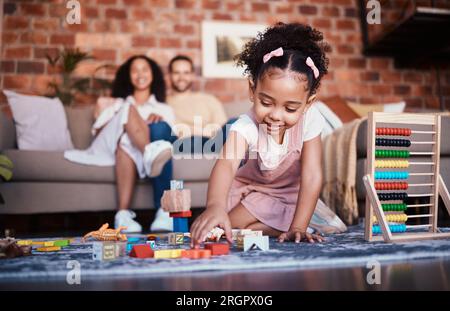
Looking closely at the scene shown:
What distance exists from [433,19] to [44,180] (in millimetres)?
3039

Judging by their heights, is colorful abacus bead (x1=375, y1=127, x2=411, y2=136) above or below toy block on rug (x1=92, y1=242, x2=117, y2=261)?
above

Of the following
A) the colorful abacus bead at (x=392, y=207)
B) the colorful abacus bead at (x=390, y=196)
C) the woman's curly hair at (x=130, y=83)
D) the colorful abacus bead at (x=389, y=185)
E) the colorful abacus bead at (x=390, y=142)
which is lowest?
the colorful abacus bead at (x=392, y=207)

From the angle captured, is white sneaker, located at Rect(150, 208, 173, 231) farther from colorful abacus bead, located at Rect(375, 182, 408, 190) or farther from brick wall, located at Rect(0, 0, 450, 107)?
brick wall, located at Rect(0, 0, 450, 107)

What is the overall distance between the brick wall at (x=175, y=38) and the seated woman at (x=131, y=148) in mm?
887

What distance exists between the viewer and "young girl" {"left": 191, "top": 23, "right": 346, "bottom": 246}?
59.9 inches

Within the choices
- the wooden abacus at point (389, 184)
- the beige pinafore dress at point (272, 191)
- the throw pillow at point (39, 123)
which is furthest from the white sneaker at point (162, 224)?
the wooden abacus at point (389, 184)

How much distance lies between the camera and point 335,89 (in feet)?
14.5

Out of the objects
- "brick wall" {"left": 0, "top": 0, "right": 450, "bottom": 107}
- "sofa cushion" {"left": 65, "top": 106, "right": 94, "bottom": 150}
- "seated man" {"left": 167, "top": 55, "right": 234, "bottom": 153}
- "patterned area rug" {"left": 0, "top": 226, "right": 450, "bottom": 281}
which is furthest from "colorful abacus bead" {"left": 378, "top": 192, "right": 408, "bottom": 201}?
"brick wall" {"left": 0, "top": 0, "right": 450, "bottom": 107}

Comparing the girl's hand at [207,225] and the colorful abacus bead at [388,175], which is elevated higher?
the colorful abacus bead at [388,175]

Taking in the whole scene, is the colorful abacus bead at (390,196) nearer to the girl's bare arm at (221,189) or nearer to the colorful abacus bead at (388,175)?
the colorful abacus bead at (388,175)

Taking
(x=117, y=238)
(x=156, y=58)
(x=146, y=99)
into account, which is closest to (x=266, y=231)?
(x=117, y=238)

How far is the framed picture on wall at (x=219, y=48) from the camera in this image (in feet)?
13.9

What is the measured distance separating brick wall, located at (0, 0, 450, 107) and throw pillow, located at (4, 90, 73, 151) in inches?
29.1

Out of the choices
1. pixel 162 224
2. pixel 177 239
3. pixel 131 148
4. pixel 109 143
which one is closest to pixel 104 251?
pixel 177 239
